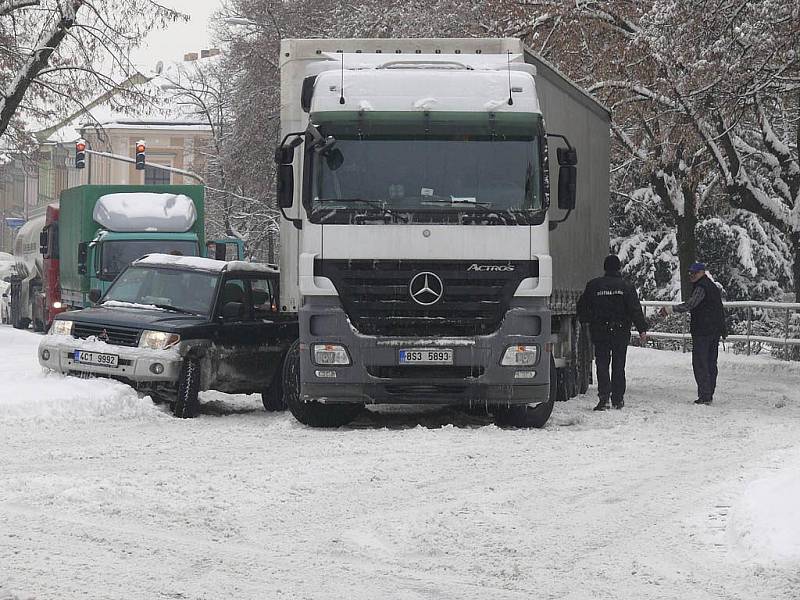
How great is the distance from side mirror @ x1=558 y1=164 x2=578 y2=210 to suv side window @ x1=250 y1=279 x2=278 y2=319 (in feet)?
14.0

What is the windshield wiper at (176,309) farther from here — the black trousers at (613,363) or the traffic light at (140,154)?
the traffic light at (140,154)

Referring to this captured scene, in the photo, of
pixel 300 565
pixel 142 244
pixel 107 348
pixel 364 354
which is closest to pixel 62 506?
pixel 300 565

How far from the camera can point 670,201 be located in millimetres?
36281

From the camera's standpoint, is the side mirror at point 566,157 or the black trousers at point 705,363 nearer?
the side mirror at point 566,157

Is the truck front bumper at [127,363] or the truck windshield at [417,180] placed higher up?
the truck windshield at [417,180]

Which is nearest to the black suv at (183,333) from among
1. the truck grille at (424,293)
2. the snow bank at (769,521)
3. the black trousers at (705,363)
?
the truck grille at (424,293)

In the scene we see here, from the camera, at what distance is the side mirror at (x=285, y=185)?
14164mm

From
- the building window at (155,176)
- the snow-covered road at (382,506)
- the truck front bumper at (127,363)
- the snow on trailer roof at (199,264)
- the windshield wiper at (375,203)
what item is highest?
the building window at (155,176)

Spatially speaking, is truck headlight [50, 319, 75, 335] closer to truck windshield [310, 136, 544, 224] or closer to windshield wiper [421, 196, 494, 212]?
truck windshield [310, 136, 544, 224]

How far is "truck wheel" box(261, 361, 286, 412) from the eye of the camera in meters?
17.5

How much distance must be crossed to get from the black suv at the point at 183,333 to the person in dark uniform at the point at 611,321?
3399 millimetres

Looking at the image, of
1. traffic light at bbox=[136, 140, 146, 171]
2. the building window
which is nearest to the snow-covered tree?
traffic light at bbox=[136, 140, 146, 171]

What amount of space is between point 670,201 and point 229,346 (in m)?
21.4

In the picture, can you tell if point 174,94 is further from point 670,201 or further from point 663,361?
point 663,361
